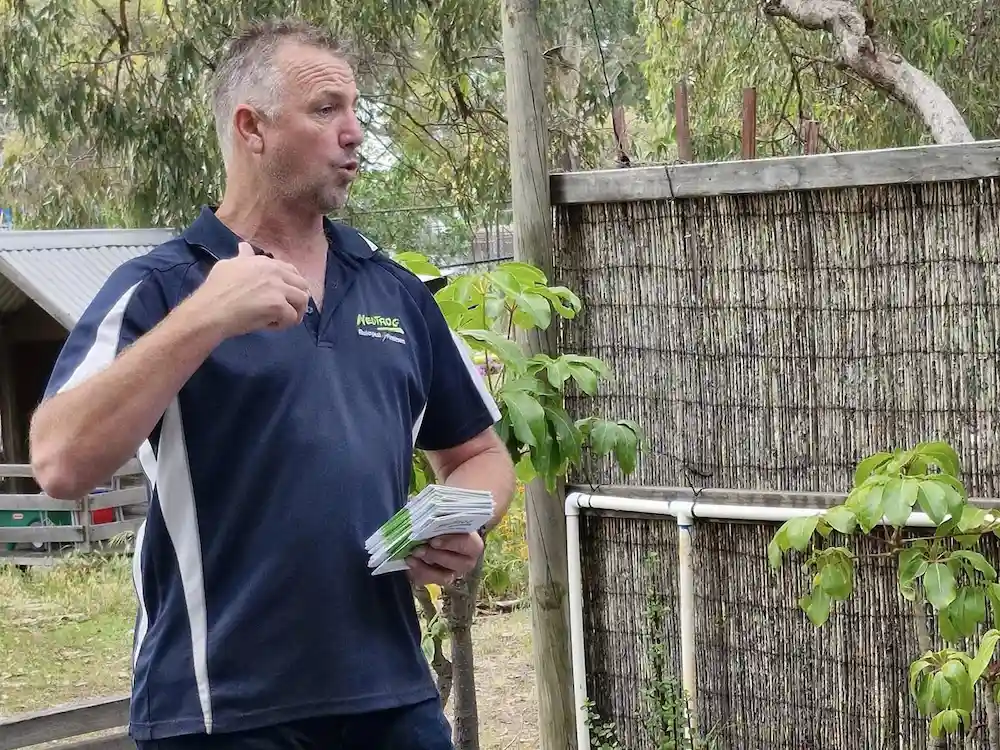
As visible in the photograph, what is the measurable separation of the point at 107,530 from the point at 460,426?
9099 millimetres

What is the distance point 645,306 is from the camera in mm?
4113

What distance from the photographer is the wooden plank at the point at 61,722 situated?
4.26 m

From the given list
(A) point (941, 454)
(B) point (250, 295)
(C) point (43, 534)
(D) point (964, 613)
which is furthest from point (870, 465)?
(C) point (43, 534)

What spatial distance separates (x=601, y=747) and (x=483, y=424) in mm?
1900

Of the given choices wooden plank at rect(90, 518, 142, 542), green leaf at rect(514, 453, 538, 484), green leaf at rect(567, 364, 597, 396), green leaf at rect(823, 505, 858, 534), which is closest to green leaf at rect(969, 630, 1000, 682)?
green leaf at rect(823, 505, 858, 534)

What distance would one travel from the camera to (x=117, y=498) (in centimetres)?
1105

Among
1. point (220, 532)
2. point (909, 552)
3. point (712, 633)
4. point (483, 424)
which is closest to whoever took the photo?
point (220, 532)

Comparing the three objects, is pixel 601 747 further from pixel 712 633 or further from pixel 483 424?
pixel 483 424

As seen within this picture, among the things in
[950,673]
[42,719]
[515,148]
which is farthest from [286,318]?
[42,719]

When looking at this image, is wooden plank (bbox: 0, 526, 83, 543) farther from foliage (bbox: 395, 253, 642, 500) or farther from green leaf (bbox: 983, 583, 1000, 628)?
green leaf (bbox: 983, 583, 1000, 628)

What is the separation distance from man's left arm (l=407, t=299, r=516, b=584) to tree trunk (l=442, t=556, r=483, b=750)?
1.23 metres

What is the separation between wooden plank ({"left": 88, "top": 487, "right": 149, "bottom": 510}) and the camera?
1084 cm

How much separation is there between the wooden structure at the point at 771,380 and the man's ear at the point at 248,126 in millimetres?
1885

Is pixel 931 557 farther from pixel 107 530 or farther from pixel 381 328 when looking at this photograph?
pixel 107 530
